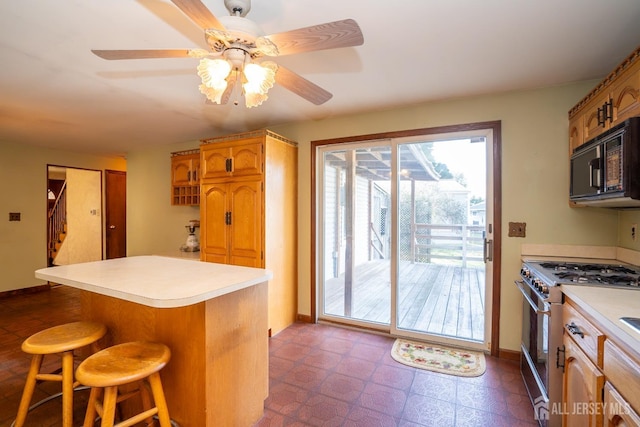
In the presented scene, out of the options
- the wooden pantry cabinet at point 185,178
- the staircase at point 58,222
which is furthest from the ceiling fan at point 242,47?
the staircase at point 58,222

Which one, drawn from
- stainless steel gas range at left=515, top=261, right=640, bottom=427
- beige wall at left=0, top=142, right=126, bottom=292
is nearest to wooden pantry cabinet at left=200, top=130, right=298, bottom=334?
stainless steel gas range at left=515, top=261, right=640, bottom=427

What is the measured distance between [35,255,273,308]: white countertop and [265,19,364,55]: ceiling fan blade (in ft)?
3.76

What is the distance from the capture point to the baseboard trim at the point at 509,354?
2.53m

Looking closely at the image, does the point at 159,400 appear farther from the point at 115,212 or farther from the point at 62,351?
the point at 115,212

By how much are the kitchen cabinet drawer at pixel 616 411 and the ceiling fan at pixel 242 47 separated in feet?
5.30

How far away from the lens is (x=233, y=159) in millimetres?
3145

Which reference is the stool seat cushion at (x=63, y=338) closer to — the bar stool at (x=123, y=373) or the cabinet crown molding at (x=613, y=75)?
the bar stool at (x=123, y=373)

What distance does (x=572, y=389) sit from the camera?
1410 millimetres

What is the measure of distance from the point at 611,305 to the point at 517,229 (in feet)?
4.55

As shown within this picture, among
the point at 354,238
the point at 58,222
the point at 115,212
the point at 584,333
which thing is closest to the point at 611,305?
the point at 584,333

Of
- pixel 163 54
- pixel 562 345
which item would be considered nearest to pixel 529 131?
pixel 562 345

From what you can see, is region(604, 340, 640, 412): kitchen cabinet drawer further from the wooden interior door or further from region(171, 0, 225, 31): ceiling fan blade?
the wooden interior door

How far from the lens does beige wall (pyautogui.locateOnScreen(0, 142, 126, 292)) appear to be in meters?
4.25

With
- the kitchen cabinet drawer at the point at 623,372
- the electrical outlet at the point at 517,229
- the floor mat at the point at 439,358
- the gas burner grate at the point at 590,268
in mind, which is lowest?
the floor mat at the point at 439,358
